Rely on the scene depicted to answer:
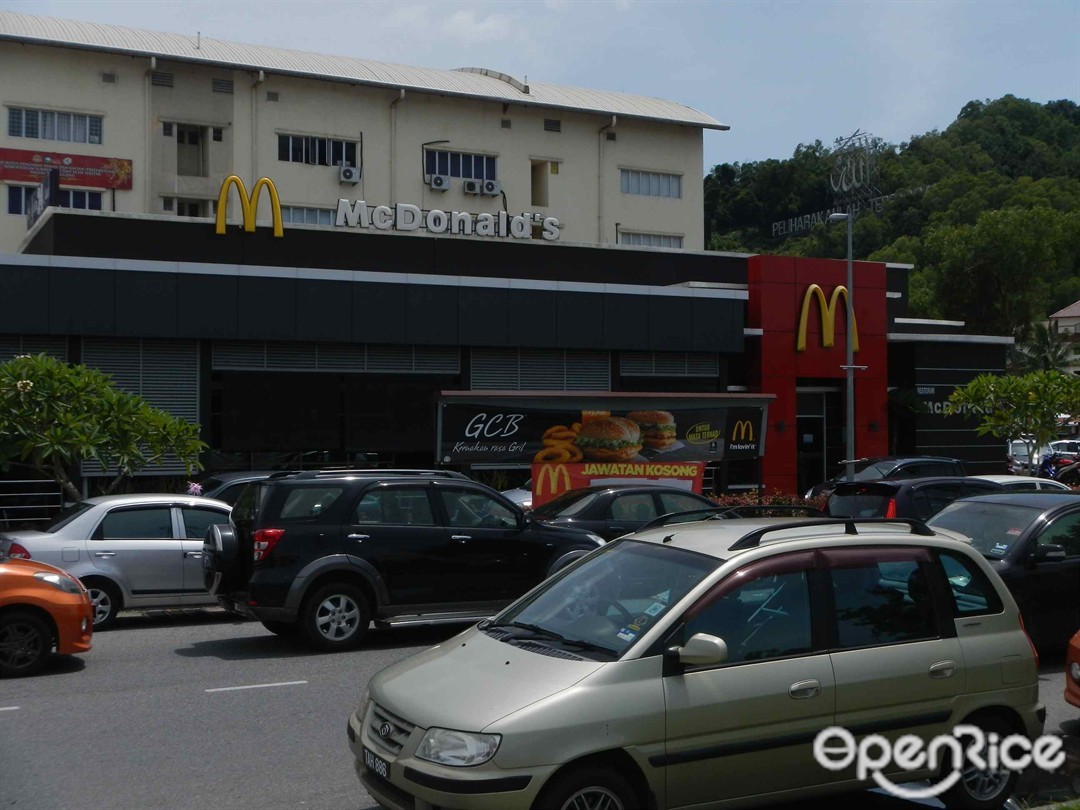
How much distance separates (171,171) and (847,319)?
26279mm

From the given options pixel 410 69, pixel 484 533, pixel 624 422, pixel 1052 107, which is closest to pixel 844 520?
pixel 484 533

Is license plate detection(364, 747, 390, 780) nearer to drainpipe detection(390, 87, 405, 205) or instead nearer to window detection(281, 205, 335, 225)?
window detection(281, 205, 335, 225)

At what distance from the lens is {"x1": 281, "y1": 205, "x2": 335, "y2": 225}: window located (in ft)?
147

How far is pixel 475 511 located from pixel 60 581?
413 cm

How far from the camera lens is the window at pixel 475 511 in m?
12.4

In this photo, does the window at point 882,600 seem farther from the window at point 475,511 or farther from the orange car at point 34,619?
the orange car at point 34,619

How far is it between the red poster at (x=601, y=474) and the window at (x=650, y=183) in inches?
1229

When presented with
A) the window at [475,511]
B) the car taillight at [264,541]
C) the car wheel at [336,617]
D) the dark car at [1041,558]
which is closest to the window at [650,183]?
the window at [475,511]

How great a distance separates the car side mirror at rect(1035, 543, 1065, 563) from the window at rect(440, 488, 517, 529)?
204 inches

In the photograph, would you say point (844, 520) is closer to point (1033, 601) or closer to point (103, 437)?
point (1033, 601)

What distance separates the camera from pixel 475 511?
41.1 feet

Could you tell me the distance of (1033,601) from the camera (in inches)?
410

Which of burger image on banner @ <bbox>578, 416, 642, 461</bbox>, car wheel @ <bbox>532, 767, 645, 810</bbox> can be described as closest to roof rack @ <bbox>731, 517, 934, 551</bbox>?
car wheel @ <bbox>532, 767, 645, 810</bbox>

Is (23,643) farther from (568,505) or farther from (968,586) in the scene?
(968,586)
